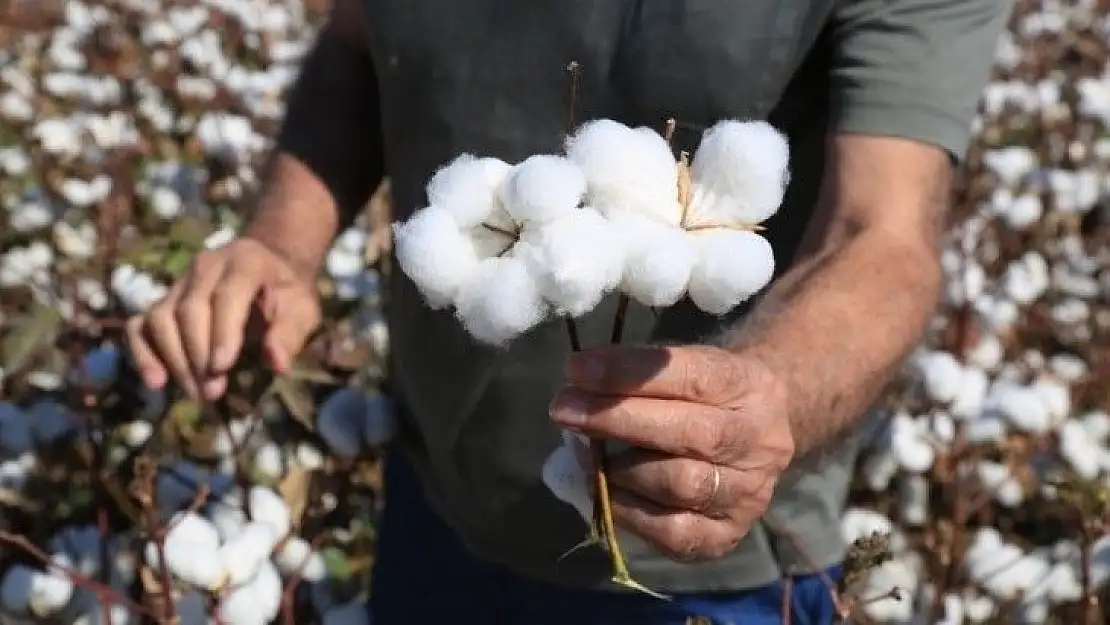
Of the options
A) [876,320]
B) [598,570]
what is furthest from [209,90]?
[876,320]

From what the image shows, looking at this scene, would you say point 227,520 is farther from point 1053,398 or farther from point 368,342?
point 1053,398

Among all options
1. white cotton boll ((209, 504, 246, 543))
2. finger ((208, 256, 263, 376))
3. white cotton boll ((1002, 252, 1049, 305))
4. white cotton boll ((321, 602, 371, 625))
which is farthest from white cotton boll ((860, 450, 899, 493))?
finger ((208, 256, 263, 376))

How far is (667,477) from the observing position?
2.04 feet

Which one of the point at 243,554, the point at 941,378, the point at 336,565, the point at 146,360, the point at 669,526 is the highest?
the point at 669,526

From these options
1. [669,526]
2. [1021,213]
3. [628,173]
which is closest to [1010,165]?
[1021,213]

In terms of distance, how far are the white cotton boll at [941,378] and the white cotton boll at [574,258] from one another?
117 centimetres

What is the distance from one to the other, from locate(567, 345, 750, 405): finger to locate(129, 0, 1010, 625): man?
1cm

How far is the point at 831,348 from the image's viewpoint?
81cm

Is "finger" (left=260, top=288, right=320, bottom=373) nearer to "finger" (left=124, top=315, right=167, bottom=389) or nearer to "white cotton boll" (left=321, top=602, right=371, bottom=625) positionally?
"finger" (left=124, top=315, right=167, bottom=389)

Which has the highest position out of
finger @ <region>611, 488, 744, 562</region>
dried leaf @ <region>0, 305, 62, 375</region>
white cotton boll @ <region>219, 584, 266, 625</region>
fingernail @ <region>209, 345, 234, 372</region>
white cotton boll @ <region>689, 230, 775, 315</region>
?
white cotton boll @ <region>689, 230, 775, 315</region>

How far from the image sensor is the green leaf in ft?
4.91

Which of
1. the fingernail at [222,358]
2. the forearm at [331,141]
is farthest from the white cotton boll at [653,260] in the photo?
the forearm at [331,141]

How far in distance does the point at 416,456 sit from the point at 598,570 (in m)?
0.26

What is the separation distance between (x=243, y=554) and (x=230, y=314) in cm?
18
